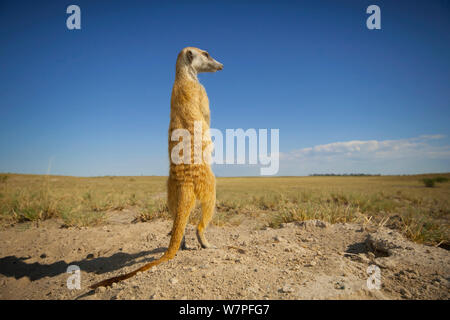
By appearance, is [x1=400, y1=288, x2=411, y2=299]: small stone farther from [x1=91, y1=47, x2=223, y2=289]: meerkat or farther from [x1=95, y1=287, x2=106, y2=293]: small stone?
[x1=95, y1=287, x2=106, y2=293]: small stone

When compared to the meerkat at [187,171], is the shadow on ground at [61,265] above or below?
below

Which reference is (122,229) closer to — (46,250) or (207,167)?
(46,250)

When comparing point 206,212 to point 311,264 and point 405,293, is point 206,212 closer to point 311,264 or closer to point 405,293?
point 311,264

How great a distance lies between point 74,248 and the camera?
4.45 meters

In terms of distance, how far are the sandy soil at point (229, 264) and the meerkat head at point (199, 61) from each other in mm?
3050

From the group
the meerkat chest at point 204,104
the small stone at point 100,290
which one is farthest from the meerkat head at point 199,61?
the small stone at point 100,290

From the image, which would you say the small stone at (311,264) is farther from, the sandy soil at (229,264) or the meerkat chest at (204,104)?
the meerkat chest at (204,104)

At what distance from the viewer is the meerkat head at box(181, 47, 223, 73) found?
370 centimetres

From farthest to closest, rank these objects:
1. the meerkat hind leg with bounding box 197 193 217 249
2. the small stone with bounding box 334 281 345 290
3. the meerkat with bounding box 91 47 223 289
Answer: the meerkat hind leg with bounding box 197 193 217 249 → the meerkat with bounding box 91 47 223 289 → the small stone with bounding box 334 281 345 290

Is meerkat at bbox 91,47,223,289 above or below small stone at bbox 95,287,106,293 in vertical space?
above

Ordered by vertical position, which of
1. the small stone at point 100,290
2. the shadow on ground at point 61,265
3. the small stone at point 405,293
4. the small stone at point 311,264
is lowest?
the shadow on ground at point 61,265

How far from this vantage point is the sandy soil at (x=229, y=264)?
2.23 m

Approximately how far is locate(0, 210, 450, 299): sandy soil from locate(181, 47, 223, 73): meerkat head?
305cm

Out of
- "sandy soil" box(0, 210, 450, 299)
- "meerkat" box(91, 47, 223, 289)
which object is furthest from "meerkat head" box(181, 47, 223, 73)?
"sandy soil" box(0, 210, 450, 299)
